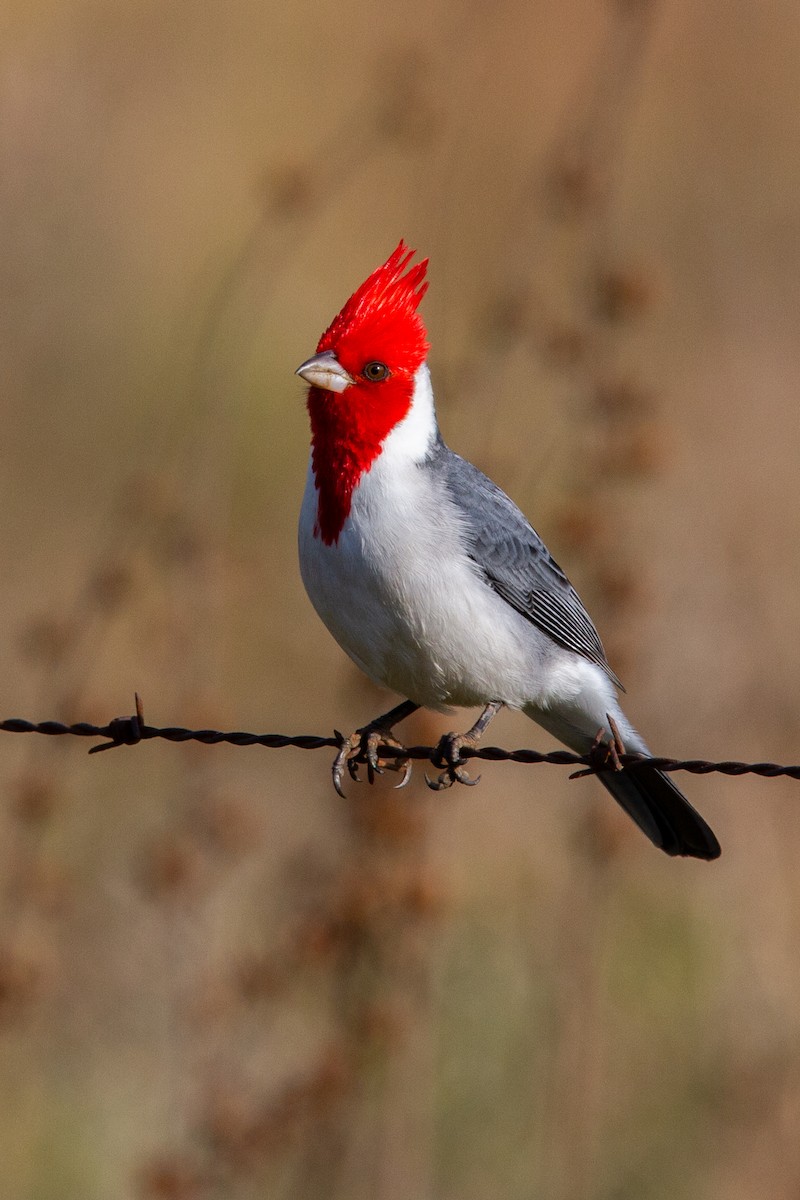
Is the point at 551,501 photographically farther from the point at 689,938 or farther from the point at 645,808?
the point at 645,808

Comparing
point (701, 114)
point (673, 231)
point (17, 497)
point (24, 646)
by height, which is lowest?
point (24, 646)

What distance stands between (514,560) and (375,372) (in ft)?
2.24

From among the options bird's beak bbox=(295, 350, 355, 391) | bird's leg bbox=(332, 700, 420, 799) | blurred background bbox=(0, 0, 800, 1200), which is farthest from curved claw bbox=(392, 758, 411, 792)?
bird's beak bbox=(295, 350, 355, 391)

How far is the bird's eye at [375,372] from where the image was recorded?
175 inches

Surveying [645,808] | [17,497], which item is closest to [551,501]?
[17,497]

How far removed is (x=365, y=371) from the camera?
4.45 metres

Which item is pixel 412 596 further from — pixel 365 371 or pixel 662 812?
pixel 662 812

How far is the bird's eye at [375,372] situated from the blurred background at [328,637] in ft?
0.84

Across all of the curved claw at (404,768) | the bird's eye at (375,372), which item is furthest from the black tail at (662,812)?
the bird's eye at (375,372)

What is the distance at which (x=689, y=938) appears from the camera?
6887 mm

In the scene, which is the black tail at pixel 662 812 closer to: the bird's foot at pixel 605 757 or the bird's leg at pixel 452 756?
the bird's leg at pixel 452 756

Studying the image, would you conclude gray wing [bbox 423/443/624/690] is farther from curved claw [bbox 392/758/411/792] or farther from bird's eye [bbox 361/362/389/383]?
curved claw [bbox 392/758/411/792]

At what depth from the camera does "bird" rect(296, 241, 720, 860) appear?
4109 millimetres

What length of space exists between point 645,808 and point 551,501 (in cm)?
543
